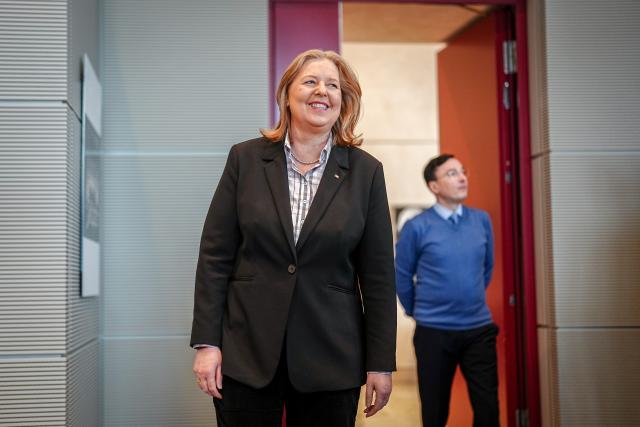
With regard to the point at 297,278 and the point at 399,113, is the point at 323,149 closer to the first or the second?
the point at 297,278

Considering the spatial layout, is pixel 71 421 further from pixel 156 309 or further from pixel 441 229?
pixel 441 229

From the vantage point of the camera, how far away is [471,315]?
3.82 m

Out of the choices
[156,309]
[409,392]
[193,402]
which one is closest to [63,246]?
[156,309]

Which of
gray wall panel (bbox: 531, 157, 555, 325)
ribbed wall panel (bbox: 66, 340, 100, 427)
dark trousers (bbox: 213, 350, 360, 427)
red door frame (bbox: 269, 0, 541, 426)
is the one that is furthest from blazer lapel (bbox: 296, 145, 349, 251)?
gray wall panel (bbox: 531, 157, 555, 325)

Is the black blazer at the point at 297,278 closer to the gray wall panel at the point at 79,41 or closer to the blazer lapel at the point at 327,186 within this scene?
the blazer lapel at the point at 327,186

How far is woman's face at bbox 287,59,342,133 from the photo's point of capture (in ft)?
6.94

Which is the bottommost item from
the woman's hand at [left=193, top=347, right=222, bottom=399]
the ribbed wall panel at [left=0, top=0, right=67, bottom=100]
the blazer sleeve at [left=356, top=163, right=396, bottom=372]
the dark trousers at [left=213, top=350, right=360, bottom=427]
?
the dark trousers at [left=213, top=350, right=360, bottom=427]

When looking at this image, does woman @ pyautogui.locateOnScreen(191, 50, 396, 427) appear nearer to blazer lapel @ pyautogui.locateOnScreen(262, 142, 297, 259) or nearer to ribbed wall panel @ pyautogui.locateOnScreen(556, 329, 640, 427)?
blazer lapel @ pyautogui.locateOnScreen(262, 142, 297, 259)

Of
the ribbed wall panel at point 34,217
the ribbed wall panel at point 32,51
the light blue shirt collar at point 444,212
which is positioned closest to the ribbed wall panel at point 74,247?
the ribbed wall panel at point 34,217

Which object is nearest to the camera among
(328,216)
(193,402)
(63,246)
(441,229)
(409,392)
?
(328,216)

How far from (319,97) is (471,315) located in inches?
80.4

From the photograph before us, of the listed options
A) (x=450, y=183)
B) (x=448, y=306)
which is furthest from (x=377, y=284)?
(x=450, y=183)

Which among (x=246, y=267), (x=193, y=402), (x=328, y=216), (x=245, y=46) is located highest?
(x=245, y=46)

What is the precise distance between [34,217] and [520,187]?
Answer: 2517 mm
